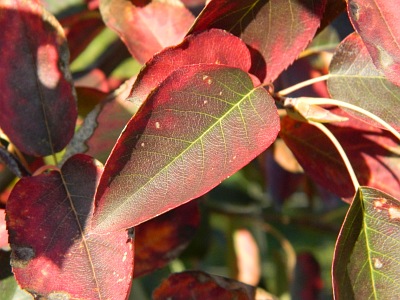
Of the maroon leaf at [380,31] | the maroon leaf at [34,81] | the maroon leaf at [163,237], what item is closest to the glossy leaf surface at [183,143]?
the maroon leaf at [380,31]

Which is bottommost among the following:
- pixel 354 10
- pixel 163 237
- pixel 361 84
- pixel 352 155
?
pixel 163 237

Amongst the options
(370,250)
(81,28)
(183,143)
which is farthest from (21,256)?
(81,28)

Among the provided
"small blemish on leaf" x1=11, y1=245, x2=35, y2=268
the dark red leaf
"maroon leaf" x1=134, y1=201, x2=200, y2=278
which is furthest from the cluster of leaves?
the dark red leaf

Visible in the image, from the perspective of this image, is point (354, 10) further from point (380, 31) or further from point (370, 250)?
point (370, 250)

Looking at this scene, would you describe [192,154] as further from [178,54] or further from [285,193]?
[285,193]

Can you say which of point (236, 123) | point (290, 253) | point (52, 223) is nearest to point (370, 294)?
point (236, 123)

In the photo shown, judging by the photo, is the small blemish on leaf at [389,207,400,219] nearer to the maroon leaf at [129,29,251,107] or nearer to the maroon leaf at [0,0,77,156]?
the maroon leaf at [129,29,251,107]

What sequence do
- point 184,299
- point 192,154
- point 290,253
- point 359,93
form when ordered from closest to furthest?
1. point 192,154
2. point 359,93
3. point 184,299
4. point 290,253
